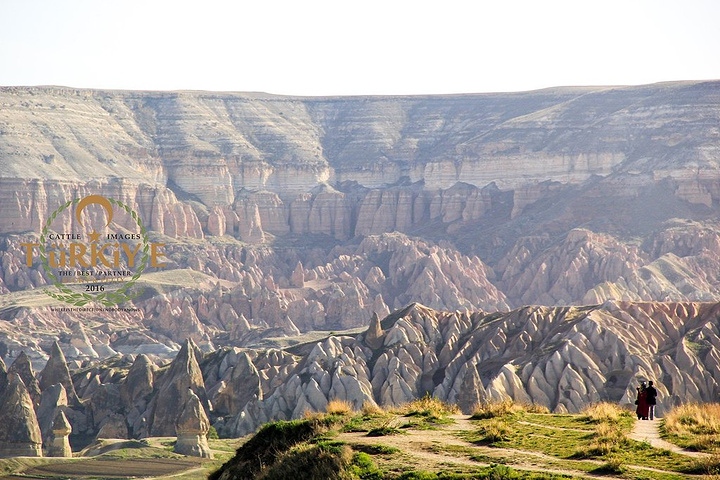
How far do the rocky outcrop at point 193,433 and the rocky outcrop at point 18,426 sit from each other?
29.3 feet

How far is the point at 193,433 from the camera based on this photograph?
262 ft

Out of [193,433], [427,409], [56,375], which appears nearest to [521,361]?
[193,433]

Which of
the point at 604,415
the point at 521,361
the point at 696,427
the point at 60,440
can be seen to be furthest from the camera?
the point at 521,361

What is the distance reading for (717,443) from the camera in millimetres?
28016

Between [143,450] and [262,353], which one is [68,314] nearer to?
[262,353]

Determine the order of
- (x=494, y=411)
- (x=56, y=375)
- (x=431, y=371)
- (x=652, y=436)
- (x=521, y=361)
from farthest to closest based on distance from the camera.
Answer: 1. (x=56, y=375)
2. (x=431, y=371)
3. (x=521, y=361)
4. (x=494, y=411)
5. (x=652, y=436)

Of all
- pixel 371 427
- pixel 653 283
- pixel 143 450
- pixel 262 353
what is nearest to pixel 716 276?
pixel 653 283

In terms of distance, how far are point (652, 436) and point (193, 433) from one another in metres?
52.5

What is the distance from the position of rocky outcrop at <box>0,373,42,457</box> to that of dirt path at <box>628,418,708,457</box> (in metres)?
55.0

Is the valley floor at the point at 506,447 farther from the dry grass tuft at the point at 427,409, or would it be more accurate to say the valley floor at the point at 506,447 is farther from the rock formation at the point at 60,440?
the rock formation at the point at 60,440

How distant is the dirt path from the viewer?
28344 millimetres

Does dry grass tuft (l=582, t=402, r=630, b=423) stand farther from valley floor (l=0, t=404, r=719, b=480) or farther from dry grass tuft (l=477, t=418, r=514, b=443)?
dry grass tuft (l=477, t=418, r=514, b=443)

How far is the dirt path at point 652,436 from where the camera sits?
28.3 metres

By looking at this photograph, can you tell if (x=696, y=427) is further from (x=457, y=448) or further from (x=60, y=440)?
(x=60, y=440)
